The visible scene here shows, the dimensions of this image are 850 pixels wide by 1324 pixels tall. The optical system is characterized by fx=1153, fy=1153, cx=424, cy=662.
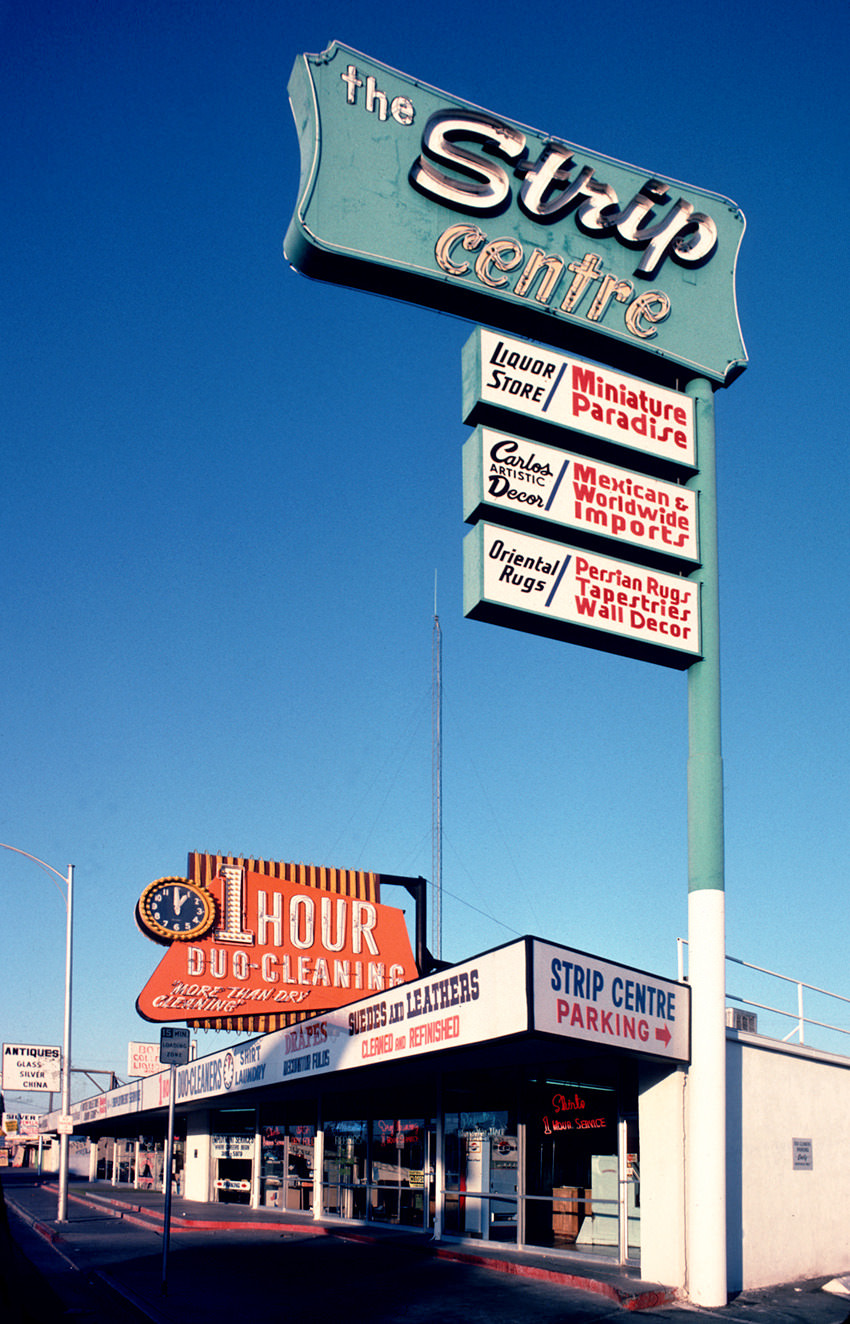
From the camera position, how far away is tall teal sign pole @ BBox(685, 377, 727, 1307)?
14.2 metres

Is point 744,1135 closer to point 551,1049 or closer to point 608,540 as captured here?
point 551,1049

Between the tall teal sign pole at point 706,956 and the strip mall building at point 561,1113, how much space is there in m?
0.32

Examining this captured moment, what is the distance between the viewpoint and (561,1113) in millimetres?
17938

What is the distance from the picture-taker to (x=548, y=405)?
1650 cm

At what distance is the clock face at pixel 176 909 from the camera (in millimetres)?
26500

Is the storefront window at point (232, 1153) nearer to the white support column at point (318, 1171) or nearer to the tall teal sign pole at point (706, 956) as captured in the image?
the white support column at point (318, 1171)

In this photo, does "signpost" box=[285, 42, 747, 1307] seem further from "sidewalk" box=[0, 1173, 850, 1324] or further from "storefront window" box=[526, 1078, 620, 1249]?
"storefront window" box=[526, 1078, 620, 1249]

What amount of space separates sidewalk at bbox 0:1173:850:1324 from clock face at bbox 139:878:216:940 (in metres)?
6.30

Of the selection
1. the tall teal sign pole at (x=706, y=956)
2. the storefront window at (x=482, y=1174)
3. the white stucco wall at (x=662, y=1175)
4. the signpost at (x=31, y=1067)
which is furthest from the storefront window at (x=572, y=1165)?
the signpost at (x=31, y=1067)

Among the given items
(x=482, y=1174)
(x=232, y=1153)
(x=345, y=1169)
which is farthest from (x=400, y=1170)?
(x=232, y=1153)

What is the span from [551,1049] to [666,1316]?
392 cm

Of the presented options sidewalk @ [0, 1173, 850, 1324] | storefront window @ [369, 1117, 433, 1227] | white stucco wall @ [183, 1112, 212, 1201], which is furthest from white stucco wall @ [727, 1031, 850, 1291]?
white stucco wall @ [183, 1112, 212, 1201]

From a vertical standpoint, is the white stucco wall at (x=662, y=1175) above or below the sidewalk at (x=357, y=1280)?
above

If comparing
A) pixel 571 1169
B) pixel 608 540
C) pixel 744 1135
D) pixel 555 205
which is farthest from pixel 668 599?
pixel 571 1169
